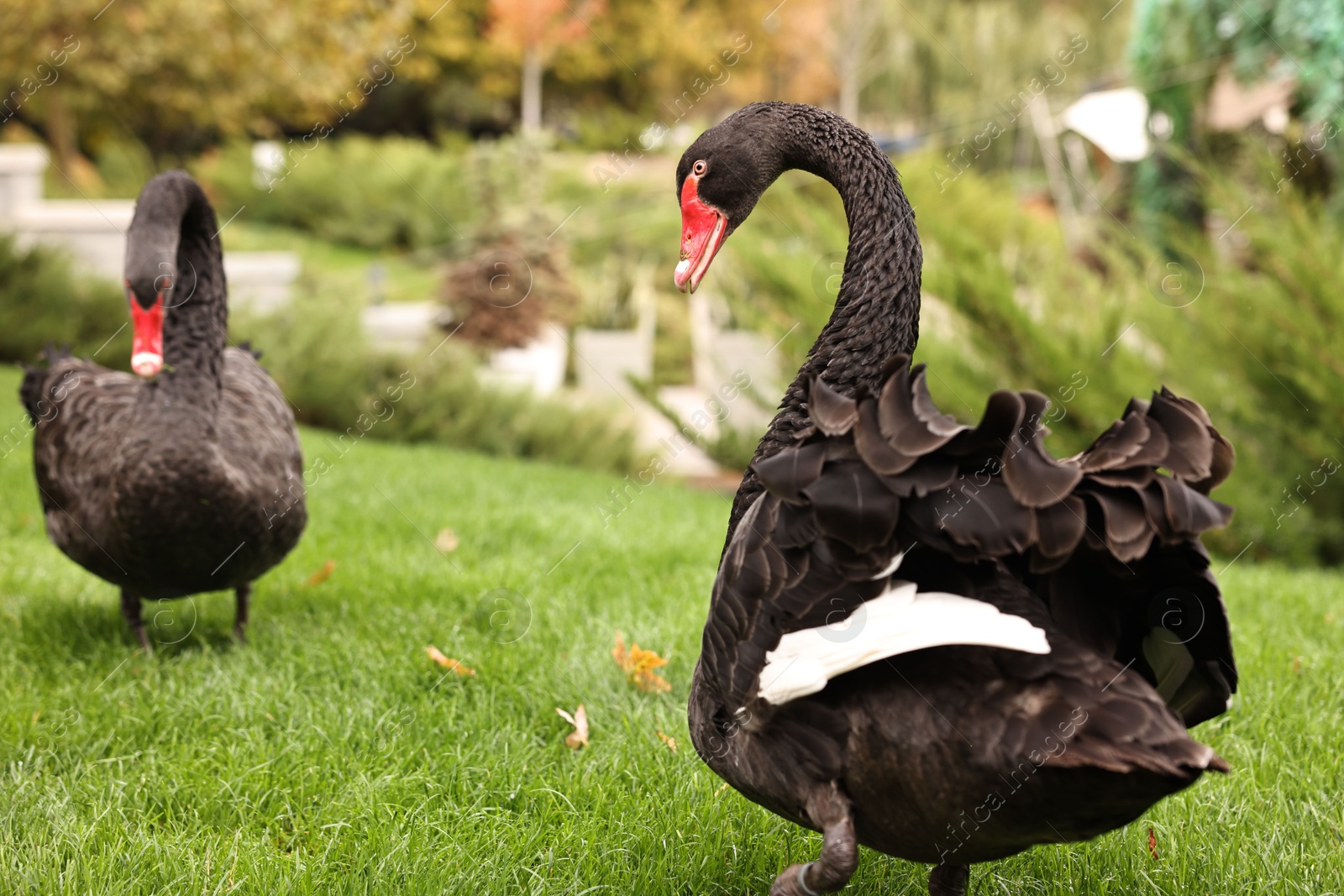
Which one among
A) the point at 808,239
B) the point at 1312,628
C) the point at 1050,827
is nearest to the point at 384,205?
the point at 808,239

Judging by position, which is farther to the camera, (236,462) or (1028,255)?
(1028,255)

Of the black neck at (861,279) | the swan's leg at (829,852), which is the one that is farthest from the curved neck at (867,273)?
the swan's leg at (829,852)

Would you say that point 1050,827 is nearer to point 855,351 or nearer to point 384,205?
point 855,351

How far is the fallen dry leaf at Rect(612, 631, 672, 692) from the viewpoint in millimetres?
2951

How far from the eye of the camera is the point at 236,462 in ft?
10.4

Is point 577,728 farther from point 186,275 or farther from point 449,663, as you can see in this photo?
point 186,275

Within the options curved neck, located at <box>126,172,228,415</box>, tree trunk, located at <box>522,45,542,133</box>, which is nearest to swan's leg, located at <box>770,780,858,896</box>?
curved neck, located at <box>126,172,228,415</box>

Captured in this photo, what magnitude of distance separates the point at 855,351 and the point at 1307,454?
5.15 meters

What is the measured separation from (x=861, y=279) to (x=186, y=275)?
258 cm

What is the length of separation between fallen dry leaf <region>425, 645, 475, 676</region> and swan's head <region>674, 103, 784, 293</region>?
1493mm

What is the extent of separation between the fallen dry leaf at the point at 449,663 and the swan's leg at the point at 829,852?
1.55m

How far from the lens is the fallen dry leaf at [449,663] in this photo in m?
3.02

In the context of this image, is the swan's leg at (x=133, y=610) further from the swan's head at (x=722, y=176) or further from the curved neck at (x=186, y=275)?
the swan's head at (x=722, y=176)

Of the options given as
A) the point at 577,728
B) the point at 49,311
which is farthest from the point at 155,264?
the point at 49,311
